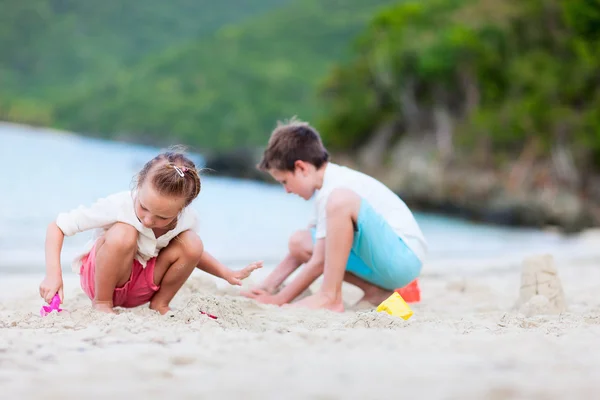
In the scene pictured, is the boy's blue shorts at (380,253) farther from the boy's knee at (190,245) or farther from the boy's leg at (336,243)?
the boy's knee at (190,245)

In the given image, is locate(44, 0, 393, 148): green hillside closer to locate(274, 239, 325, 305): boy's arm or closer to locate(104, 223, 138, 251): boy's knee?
locate(274, 239, 325, 305): boy's arm

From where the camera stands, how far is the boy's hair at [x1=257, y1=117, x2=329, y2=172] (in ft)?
11.3

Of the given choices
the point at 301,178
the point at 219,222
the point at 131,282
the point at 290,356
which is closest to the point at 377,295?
the point at 301,178

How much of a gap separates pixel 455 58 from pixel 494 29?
4.78 ft

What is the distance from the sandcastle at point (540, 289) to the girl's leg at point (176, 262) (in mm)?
1509

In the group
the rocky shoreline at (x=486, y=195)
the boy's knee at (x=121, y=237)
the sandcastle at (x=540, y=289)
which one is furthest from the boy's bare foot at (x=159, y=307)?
the rocky shoreline at (x=486, y=195)

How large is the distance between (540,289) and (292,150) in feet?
4.61

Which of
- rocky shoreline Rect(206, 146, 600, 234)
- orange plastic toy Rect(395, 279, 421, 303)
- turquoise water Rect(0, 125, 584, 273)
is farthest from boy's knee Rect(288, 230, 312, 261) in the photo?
rocky shoreline Rect(206, 146, 600, 234)

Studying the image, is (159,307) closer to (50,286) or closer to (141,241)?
(141,241)

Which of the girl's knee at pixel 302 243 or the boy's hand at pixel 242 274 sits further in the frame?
the girl's knee at pixel 302 243

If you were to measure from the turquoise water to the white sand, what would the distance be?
75 centimetres

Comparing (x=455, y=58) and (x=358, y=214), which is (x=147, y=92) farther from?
(x=358, y=214)

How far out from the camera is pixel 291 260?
149 inches

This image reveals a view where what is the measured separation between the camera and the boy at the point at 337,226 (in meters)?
3.31
